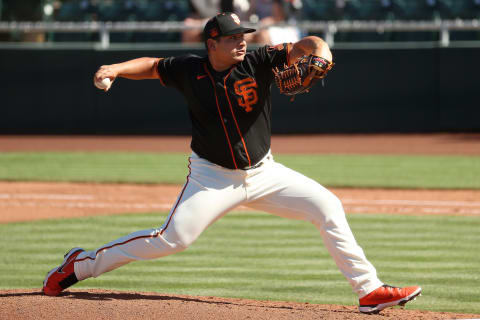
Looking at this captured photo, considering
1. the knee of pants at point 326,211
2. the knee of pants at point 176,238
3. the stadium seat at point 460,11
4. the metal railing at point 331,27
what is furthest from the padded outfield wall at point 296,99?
the knee of pants at point 176,238

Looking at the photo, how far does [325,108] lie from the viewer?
16.8m

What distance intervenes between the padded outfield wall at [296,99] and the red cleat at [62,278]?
37.7 feet

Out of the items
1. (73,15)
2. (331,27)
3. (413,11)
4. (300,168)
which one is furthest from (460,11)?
(73,15)

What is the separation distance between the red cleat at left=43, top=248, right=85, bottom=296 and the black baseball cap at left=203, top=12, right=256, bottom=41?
1622mm

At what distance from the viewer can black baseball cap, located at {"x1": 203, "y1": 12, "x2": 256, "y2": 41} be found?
4.82m

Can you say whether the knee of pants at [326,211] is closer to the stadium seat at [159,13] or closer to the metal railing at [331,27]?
the metal railing at [331,27]

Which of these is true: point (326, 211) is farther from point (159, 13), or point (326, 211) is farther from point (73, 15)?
point (73, 15)

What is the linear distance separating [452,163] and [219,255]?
25.8 feet

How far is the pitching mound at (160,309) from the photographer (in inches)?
182

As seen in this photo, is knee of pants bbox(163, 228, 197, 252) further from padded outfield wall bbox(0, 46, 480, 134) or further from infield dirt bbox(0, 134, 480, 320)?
padded outfield wall bbox(0, 46, 480, 134)

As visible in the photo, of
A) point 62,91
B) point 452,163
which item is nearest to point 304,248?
point 452,163

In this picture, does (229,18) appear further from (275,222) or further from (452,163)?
(452,163)

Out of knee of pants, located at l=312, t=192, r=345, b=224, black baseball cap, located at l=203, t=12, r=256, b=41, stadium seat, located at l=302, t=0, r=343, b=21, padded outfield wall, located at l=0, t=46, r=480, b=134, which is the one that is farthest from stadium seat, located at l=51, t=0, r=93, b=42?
knee of pants, located at l=312, t=192, r=345, b=224

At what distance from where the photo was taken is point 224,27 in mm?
4848
